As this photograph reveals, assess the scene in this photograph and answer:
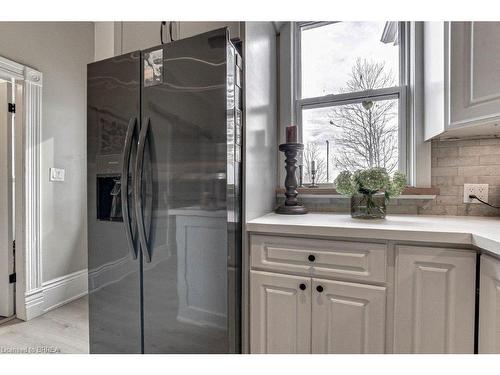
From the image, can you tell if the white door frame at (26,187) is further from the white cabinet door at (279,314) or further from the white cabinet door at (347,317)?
the white cabinet door at (347,317)

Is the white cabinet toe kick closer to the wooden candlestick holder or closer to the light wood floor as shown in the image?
the wooden candlestick holder

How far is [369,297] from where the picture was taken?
3.58 ft

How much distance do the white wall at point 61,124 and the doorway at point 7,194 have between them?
19 centimetres

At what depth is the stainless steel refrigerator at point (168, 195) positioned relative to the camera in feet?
3.73

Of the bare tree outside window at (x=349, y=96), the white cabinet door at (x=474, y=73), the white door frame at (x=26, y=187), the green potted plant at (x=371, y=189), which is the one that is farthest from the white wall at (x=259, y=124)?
the white door frame at (x=26, y=187)

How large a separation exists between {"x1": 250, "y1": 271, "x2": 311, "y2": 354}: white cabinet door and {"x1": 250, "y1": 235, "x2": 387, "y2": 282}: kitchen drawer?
2.3 inches

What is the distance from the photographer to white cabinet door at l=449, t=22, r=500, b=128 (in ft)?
3.56

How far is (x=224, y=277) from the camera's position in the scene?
1.16m

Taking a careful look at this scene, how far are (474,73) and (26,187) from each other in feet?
9.45

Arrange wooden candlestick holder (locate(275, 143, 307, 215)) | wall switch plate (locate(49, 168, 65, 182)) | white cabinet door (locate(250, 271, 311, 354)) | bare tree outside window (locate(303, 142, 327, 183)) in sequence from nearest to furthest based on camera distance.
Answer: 1. white cabinet door (locate(250, 271, 311, 354))
2. wooden candlestick holder (locate(275, 143, 307, 215))
3. bare tree outside window (locate(303, 142, 327, 183))
4. wall switch plate (locate(49, 168, 65, 182))

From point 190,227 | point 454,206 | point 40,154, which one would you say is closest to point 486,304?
point 454,206

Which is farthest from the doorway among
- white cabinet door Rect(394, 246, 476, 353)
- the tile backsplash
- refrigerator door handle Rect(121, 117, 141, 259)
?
the tile backsplash

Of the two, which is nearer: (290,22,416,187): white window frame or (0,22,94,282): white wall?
(290,22,416,187): white window frame
